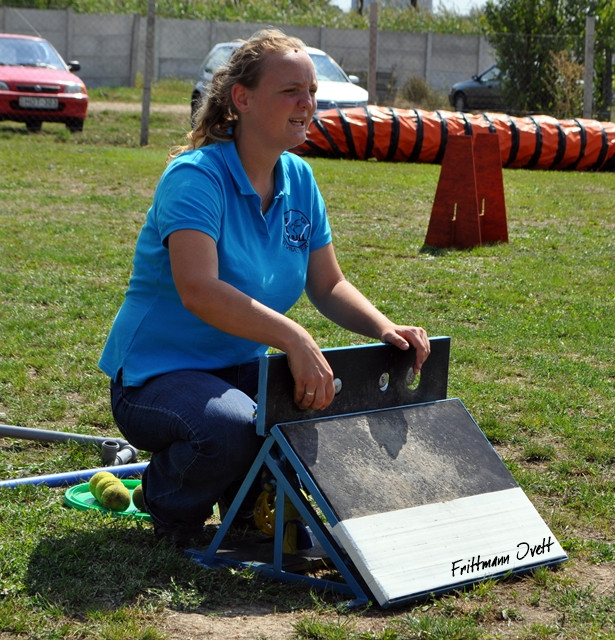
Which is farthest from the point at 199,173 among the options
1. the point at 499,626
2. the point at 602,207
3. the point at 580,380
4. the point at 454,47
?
the point at 454,47

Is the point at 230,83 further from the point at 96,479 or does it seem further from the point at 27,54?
the point at 27,54

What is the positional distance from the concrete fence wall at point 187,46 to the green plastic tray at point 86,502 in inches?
976

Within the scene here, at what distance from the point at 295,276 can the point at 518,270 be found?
16.3ft

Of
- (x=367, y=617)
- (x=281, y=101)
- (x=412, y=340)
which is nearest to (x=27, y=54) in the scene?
(x=281, y=101)

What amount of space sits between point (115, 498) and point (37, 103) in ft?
42.8

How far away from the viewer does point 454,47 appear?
3128cm

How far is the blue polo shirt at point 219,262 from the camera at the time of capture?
124 inches

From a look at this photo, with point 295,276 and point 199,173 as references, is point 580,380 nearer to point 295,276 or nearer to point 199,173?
point 295,276

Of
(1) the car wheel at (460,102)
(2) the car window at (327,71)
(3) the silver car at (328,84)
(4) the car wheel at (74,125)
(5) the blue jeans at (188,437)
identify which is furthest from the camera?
(1) the car wheel at (460,102)

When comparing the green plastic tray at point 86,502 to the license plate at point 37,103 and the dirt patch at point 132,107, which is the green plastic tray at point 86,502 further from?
the dirt patch at point 132,107

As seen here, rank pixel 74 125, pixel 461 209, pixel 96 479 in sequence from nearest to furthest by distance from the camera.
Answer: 1. pixel 96 479
2. pixel 461 209
3. pixel 74 125

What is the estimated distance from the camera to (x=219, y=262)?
3168 mm
